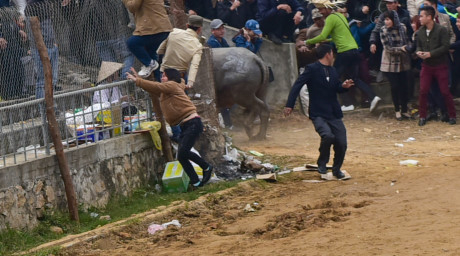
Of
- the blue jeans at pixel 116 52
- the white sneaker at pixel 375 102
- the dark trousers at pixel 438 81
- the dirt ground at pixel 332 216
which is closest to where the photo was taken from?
the dirt ground at pixel 332 216

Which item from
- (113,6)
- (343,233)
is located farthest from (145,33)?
(343,233)

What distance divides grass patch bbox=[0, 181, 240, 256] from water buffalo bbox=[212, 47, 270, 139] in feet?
13.2

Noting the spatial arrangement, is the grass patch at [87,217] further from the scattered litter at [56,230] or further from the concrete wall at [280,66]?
the concrete wall at [280,66]

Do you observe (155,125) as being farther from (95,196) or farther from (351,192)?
(351,192)

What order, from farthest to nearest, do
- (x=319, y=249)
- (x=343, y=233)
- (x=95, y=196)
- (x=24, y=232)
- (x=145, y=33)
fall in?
1. (x=145, y=33)
2. (x=95, y=196)
3. (x=24, y=232)
4. (x=343, y=233)
5. (x=319, y=249)

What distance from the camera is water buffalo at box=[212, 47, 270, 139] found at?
17188mm

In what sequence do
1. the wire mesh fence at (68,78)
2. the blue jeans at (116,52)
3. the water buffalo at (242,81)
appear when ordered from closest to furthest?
the wire mesh fence at (68,78) < the blue jeans at (116,52) < the water buffalo at (242,81)

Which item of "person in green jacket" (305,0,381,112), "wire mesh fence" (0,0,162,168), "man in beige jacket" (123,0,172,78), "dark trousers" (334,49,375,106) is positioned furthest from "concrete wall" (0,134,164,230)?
"dark trousers" (334,49,375,106)

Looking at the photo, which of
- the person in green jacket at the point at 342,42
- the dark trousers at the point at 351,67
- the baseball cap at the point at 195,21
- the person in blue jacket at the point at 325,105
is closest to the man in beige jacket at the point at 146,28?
the baseball cap at the point at 195,21

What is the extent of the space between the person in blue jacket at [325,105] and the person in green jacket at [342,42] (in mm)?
4813

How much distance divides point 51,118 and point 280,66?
369 inches

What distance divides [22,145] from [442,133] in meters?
8.78

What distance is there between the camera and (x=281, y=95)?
20250mm

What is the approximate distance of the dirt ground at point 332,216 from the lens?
950 centimetres
